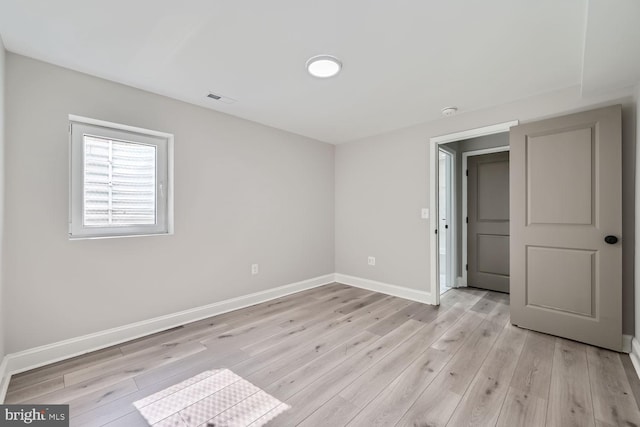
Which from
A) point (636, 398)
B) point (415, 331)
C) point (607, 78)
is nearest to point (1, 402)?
point (415, 331)

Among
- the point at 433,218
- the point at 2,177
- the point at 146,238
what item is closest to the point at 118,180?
the point at 146,238

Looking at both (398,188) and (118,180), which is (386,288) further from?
(118,180)

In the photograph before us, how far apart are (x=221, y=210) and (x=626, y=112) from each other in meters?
3.88

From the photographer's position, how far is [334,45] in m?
1.90

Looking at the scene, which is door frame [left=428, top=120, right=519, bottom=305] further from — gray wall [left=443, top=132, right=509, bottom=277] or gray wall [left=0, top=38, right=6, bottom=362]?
gray wall [left=0, top=38, right=6, bottom=362]

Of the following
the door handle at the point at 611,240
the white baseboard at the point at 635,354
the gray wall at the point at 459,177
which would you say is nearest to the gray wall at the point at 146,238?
the gray wall at the point at 459,177

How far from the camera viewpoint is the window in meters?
2.29

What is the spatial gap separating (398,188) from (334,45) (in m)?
2.28

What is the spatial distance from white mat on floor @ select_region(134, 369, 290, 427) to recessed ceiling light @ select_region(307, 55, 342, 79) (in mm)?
2333

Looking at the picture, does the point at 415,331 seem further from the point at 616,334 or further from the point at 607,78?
the point at 607,78

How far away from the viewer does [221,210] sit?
3139mm

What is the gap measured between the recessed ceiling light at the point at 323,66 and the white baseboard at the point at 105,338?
256cm

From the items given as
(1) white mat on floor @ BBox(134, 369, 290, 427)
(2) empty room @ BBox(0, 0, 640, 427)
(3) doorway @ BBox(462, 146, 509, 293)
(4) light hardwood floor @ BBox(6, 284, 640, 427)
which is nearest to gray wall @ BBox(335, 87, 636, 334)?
(2) empty room @ BBox(0, 0, 640, 427)

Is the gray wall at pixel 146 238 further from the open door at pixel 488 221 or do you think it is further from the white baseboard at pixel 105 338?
the open door at pixel 488 221
